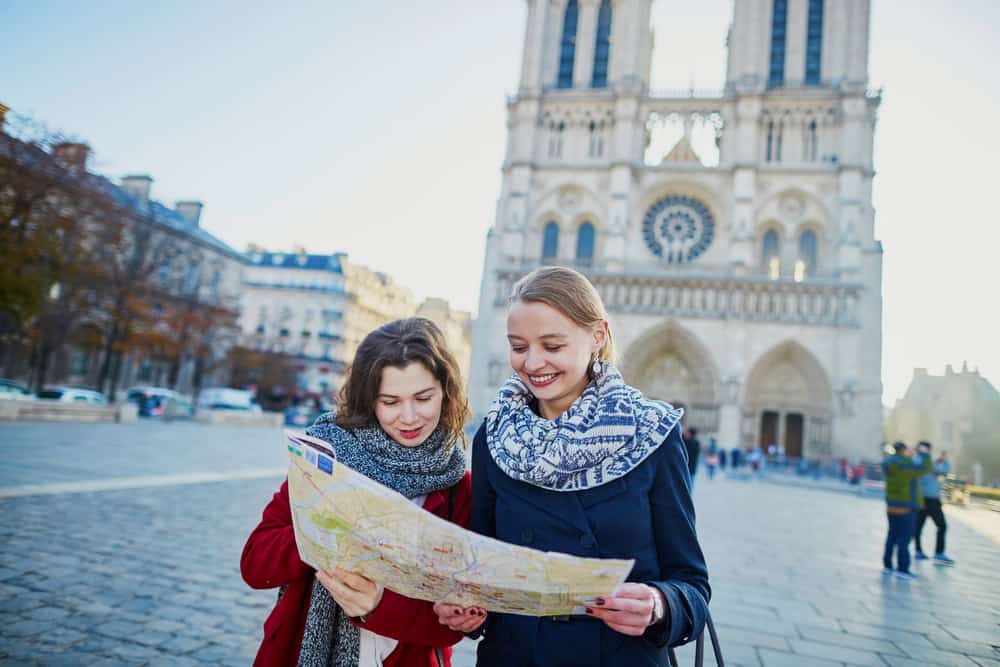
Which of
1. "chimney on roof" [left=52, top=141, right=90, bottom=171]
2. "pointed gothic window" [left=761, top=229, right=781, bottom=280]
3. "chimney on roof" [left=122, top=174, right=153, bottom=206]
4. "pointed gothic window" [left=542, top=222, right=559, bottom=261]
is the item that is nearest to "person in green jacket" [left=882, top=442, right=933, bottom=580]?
"chimney on roof" [left=52, top=141, right=90, bottom=171]

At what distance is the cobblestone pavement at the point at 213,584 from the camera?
323 cm

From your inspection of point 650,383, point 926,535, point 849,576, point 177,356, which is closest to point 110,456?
point 849,576

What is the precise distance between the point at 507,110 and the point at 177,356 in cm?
2031

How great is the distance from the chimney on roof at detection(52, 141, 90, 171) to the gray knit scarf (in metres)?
19.5

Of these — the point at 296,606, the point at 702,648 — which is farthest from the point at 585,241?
the point at 702,648

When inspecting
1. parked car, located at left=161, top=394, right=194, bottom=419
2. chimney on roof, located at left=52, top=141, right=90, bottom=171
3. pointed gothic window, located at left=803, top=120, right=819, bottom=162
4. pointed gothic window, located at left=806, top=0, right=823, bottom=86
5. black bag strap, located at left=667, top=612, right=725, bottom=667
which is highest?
pointed gothic window, located at left=806, top=0, right=823, bottom=86

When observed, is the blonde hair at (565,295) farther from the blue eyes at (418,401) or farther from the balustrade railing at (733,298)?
the balustrade railing at (733,298)

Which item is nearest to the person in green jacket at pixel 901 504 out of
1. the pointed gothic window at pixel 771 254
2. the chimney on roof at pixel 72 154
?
the chimney on roof at pixel 72 154

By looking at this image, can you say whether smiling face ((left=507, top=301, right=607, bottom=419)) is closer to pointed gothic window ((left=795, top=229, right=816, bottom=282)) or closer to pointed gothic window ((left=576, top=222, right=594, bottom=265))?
pointed gothic window ((left=576, top=222, right=594, bottom=265))

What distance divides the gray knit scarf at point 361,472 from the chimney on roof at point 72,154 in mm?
19544

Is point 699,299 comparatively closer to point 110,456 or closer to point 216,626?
point 110,456

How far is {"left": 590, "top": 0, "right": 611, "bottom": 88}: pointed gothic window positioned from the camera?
99.3 ft

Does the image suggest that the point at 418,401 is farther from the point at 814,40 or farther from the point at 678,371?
the point at 814,40

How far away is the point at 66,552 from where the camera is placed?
4391 mm
